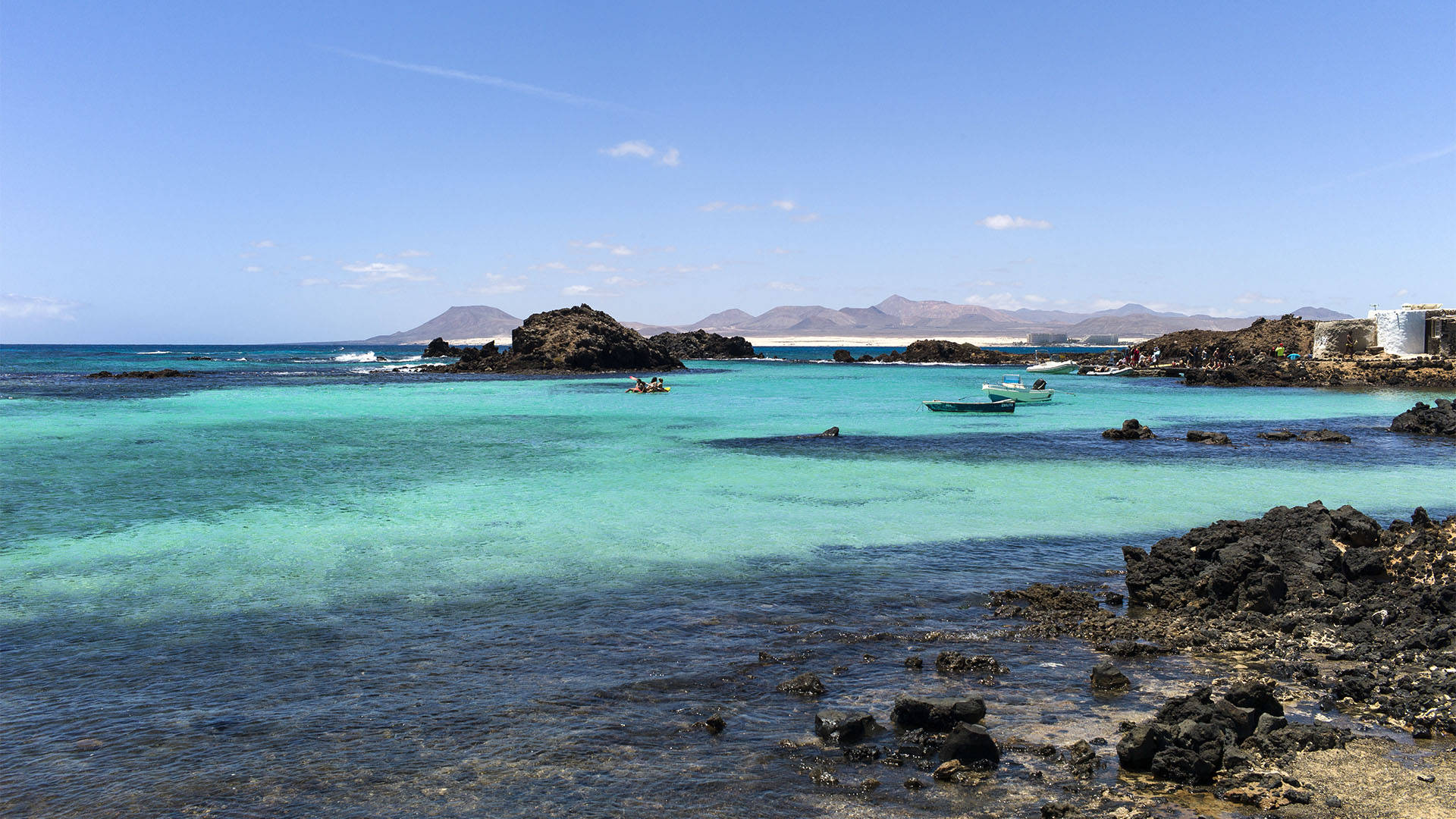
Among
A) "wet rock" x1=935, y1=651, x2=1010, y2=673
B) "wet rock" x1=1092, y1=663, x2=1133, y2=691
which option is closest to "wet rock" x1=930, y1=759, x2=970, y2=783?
"wet rock" x1=935, y1=651, x2=1010, y2=673

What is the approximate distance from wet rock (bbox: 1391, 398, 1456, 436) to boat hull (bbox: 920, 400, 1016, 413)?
11.9m

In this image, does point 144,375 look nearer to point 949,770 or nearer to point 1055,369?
point 1055,369

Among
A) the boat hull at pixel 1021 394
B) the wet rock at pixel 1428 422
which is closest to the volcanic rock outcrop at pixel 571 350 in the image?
the boat hull at pixel 1021 394

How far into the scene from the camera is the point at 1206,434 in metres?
25.9

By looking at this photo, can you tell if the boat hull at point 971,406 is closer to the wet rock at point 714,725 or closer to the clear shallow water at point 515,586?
the clear shallow water at point 515,586

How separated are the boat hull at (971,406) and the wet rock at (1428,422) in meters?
11.9

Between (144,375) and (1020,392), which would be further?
(144,375)

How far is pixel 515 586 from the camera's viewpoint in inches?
409

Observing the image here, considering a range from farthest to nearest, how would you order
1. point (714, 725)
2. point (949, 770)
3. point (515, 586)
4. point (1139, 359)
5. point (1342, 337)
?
point (1139, 359) → point (1342, 337) → point (515, 586) → point (714, 725) → point (949, 770)

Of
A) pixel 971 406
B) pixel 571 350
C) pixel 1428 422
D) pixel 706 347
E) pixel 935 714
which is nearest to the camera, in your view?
pixel 935 714

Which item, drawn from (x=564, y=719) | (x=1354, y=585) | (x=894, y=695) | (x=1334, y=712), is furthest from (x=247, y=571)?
(x=1354, y=585)

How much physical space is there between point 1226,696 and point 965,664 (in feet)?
6.01

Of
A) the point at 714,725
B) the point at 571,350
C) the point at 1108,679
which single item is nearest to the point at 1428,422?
the point at 1108,679

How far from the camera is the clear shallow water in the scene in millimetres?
5867
